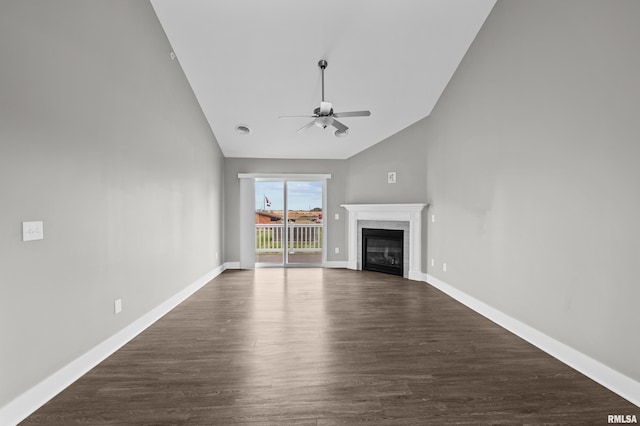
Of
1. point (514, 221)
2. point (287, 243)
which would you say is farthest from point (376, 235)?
point (514, 221)

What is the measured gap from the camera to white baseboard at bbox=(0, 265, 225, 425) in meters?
1.77

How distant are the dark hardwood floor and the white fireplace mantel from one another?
1.84m

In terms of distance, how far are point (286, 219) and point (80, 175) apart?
4655mm

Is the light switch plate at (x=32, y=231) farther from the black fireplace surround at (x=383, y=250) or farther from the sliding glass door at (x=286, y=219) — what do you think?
the black fireplace surround at (x=383, y=250)

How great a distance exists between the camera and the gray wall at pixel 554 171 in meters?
2.09

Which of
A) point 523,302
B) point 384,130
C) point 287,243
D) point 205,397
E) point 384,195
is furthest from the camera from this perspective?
point 287,243

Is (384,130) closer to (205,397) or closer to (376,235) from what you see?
(376,235)

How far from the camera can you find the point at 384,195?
6.12 meters

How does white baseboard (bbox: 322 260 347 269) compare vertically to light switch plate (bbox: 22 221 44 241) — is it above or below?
below

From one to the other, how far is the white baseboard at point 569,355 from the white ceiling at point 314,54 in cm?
323

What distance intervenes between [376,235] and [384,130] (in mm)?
2095

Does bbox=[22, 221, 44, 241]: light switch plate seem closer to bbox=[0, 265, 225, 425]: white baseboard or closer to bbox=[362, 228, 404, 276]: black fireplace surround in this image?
bbox=[0, 265, 225, 425]: white baseboard

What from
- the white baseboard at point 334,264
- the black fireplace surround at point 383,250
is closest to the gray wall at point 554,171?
the black fireplace surround at point 383,250

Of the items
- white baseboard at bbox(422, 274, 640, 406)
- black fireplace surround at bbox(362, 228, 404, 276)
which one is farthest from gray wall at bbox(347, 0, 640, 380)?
black fireplace surround at bbox(362, 228, 404, 276)
